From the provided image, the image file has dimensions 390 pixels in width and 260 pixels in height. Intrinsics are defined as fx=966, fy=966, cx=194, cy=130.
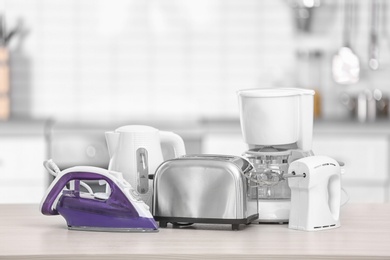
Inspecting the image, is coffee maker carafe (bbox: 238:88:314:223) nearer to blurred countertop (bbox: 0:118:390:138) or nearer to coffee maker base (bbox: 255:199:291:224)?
coffee maker base (bbox: 255:199:291:224)

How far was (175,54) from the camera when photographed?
546cm

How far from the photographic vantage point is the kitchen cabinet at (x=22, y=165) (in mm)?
4809

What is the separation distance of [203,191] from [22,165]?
8.11 ft

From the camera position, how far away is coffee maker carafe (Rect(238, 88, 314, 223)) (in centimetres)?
267

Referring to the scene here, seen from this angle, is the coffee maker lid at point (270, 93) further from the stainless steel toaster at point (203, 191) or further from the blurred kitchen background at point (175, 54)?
the blurred kitchen background at point (175, 54)

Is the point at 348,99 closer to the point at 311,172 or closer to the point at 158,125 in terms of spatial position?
the point at 158,125

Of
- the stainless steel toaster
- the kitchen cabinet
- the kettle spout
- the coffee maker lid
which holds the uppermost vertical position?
the coffee maker lid

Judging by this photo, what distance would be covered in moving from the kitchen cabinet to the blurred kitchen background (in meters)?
0.52

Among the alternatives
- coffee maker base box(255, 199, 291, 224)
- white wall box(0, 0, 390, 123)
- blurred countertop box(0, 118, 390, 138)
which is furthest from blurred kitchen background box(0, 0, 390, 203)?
coffee maker base box(255, 199, 291, 224)

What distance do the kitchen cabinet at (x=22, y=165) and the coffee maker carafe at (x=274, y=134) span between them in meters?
2.23

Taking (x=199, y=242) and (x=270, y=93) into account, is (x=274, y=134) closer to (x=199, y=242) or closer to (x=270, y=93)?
(x=270, y=93)

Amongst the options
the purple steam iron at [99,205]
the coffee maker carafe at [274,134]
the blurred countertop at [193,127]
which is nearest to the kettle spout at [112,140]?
the purple steam iron at [99,205]

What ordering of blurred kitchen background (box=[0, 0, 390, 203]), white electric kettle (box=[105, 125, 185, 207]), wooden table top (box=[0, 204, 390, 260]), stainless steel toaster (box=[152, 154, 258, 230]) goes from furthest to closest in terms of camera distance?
blurred kitchen background (box=[0, 0, 390, 203])
white electric kettle (box=[105, 125, 185, 207])
stainless steel toaster (box=[152, 154, 258, 230])
wooden table top (box=[0, 204, 390, 260])

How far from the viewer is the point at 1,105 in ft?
17.1
